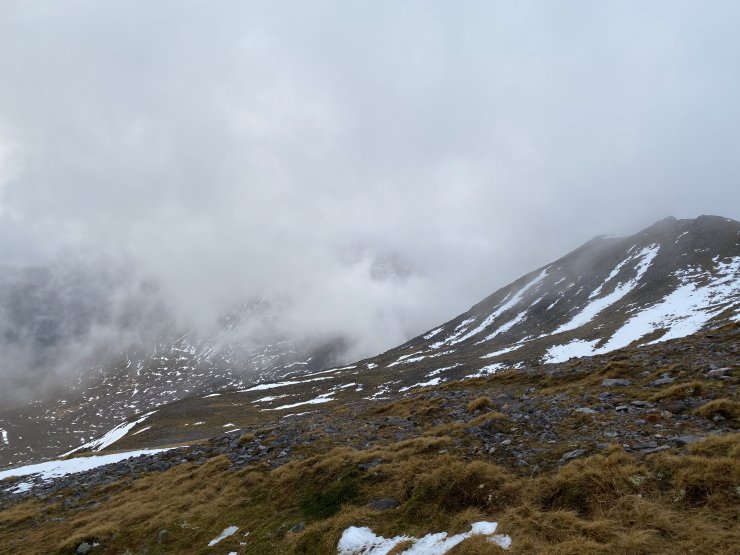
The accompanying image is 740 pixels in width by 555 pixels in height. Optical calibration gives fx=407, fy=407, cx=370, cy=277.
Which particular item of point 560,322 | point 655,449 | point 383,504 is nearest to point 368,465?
point 383,504

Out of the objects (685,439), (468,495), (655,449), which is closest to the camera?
(468,495)

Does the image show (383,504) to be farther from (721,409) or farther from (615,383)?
(615,383)

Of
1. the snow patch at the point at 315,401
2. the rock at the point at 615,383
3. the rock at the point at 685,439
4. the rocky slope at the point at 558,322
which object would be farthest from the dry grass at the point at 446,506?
the snow patch at the point at 315,401

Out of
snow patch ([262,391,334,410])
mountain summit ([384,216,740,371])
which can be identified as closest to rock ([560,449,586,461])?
mountain summit ([384,216,740,371])

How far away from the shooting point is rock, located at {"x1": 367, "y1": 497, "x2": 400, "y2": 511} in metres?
9.54

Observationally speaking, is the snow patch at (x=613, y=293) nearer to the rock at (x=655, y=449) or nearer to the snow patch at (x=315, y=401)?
the snow patch at (x=315, y=401)

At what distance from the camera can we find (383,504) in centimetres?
969

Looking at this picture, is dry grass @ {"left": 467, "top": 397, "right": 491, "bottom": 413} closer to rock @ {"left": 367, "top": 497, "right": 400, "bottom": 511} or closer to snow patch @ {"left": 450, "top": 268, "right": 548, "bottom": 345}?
rock @ {"left": 367, "top": 497, "right": 400, "bottom": 511}

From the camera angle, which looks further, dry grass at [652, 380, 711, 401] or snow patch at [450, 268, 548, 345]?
snow patch at [450, 268, 548, 345]

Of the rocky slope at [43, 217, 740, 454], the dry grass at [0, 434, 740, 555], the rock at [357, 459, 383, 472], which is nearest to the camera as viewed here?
the dry grass at [0, 434, 740, 555]

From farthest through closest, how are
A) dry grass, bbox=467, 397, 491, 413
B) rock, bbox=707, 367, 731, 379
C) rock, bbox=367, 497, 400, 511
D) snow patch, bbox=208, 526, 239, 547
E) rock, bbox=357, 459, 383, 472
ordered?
dry grass, bbox=467, 397, 491, 413 → rock, bbox=707, 367, 731, 379 → rock, bbox=357, 459, 383, 472 → snow patch, bbox=208, 526, 239, 547 → rock, bbox=367, 497, 400, 511

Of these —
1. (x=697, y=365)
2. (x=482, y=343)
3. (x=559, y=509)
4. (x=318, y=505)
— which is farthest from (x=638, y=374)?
(x=482, y=343)

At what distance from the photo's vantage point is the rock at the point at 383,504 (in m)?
9.54

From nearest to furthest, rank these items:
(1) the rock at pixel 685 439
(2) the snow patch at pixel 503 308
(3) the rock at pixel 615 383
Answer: (1) the rock at pixel 685 439 → (3) the rock at pixel 615 383 → (2) the snow patch at pixel 503 308
